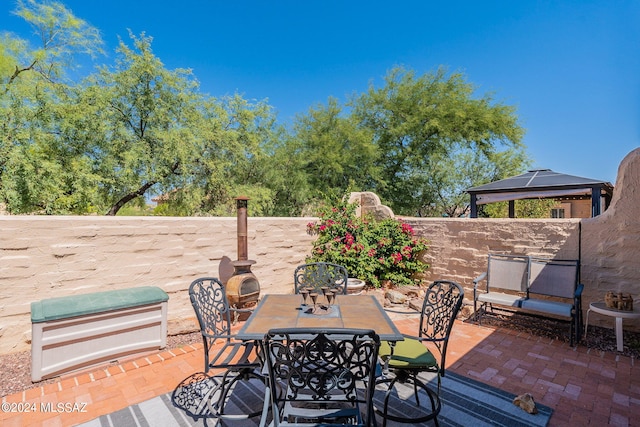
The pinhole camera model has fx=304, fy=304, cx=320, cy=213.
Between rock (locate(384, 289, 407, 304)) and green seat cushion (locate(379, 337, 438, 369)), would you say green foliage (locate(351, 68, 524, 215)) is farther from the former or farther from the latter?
green seat cushion (locate(379, 337, 438, 369))

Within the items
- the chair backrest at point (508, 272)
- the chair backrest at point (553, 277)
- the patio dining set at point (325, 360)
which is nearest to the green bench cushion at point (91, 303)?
the patio dining set at point (325, 360)

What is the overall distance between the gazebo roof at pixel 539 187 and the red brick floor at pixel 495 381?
10.2 ft

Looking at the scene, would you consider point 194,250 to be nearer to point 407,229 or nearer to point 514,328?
point 407,229

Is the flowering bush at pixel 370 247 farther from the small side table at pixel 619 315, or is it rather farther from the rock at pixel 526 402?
the rock at pixel 526 402

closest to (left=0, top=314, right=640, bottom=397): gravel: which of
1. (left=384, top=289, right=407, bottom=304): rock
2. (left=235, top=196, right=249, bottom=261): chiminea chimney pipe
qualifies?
(left=384, top=289, right=407, bottom=304): rock

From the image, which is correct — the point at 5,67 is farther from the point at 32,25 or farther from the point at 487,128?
the point at 487,128

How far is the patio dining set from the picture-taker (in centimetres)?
158

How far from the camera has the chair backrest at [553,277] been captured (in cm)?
401

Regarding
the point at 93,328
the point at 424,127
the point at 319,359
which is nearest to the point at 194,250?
the point at 93,328

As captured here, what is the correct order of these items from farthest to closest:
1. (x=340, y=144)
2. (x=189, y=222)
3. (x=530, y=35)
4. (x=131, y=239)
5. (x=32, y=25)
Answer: (x=340, y=144), (x=530, y=35), (x=32, y=25), (x=189, y=222), (x=131, y=239)

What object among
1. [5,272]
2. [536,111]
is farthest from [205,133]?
[536,111]

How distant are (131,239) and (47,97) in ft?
23.6

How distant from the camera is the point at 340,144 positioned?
38.7 ft

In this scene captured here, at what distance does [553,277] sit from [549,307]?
1.89ft
